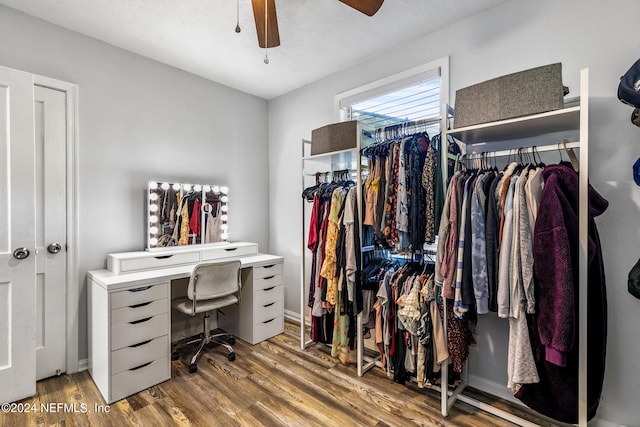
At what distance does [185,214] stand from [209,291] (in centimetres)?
89

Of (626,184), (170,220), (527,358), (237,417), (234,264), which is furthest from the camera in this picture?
(170,220)

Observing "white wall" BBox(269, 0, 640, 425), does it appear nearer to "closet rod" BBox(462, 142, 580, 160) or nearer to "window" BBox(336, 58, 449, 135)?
"window" BBox(336, 58, 449, 135)

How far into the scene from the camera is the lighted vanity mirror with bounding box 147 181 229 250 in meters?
2.86

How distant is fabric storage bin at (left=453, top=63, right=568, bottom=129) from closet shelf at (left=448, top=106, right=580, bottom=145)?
0.03m

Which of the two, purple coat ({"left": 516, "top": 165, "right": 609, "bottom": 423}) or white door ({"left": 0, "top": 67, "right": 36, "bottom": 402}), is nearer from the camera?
purple coat ({"left": 516, "top": 165, "right": 609, "bottom": 423})

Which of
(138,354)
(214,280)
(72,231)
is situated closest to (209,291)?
(214,280)

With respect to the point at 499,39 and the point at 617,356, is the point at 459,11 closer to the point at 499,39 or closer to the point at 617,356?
the point at 499,39

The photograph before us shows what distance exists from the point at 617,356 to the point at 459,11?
2.38 metres

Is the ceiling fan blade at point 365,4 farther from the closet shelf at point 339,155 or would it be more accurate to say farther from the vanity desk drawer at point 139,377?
the vanity desk drawer at point 139,377

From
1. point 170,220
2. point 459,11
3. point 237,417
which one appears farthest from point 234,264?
point 459,11

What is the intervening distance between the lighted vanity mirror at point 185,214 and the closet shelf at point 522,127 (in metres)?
2.37

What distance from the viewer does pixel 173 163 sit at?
3066 millimetres

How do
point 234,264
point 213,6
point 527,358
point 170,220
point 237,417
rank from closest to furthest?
point 527,358, point 237,417, point 213,6, point 234,264, point 170,220

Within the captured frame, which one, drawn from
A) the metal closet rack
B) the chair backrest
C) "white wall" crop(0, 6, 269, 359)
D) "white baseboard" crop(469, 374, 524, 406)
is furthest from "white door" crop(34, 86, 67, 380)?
"white baseboard" crop(469, 374, 524, 406)
